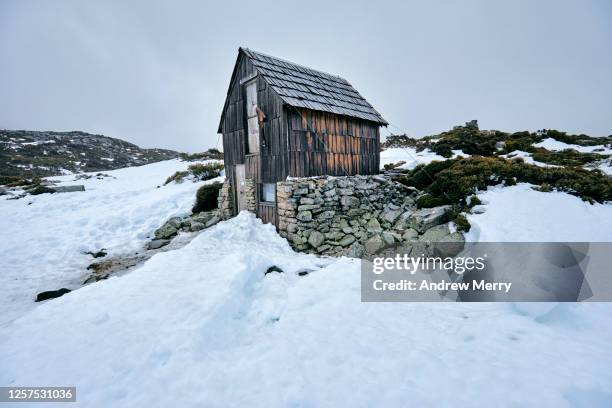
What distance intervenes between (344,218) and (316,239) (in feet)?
5.35

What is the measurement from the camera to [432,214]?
9.39 meters

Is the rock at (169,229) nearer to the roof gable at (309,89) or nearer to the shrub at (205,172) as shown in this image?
the shrub at (205,172)

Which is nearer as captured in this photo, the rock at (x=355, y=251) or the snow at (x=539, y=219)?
the snow at (x=539, y=219)

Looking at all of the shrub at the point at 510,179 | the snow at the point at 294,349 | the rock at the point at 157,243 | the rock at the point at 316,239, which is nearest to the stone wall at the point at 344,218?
the rock at the point at 316,239

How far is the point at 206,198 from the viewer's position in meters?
16.5

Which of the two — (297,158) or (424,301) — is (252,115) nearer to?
(297,158)

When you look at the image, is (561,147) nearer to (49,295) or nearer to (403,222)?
(403,222)

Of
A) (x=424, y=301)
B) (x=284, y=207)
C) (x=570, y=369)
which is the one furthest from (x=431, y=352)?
(x=284, y=207)

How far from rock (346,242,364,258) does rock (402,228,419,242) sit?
159cm

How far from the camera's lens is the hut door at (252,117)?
39.0 feet

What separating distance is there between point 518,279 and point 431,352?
3.16m

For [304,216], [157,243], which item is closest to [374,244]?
[304,216]

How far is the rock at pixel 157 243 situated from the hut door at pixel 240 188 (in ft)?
12.3

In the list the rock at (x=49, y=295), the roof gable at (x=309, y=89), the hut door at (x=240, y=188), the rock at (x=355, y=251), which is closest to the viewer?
the rock at (x=49, y=295)
